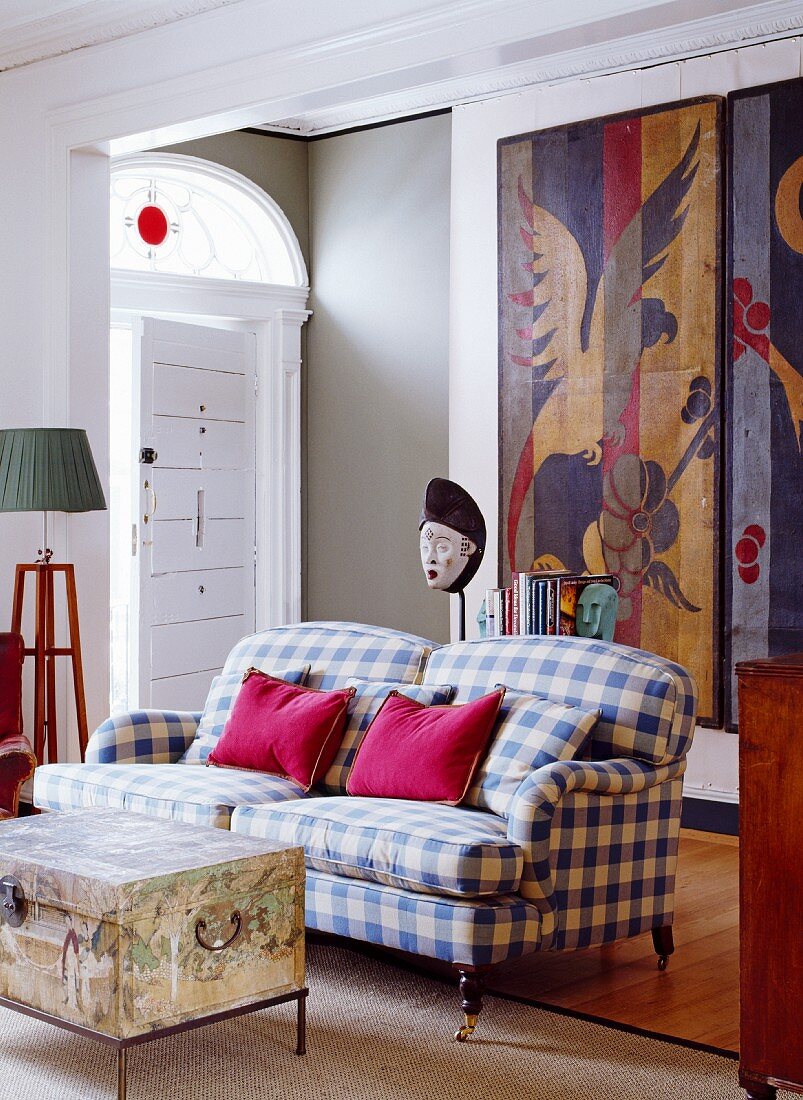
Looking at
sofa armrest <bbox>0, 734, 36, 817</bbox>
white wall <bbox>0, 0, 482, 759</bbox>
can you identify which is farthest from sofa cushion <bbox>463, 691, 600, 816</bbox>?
white wall <bbox>0, 0, 482, 759</bbox>

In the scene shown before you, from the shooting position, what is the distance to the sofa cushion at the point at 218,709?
Answer: 4.55m

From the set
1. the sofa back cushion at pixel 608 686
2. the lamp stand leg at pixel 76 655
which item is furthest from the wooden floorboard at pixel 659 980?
the lamp stand leg at pixel 76 655

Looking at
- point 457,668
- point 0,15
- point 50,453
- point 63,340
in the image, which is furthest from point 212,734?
point 0,15

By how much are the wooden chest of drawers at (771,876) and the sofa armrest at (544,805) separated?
69 centimetres

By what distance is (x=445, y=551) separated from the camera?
4.59 metres

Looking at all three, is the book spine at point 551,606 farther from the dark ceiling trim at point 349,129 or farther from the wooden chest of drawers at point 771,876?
the dark ceiling trim at point 349,129

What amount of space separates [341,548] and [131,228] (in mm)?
1970

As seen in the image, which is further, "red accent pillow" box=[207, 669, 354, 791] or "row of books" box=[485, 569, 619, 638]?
"row of books" box=[485, 569, 619, 638]

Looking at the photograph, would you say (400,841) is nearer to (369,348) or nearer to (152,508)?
(152,508)

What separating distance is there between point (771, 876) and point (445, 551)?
2075 millimetres

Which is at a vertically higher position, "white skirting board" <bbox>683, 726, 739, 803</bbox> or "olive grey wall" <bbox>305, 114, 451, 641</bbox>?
"olive grey wall" <bbox>305, 114, 451, 641</bbox>

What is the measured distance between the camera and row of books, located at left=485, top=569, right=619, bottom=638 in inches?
175

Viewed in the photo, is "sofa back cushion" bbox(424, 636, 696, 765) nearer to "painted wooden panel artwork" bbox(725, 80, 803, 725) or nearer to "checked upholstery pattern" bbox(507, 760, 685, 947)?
"checked upholstery pattern" bbox(507, 760, 685, 947)

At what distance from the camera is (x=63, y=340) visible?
5.65 meters
